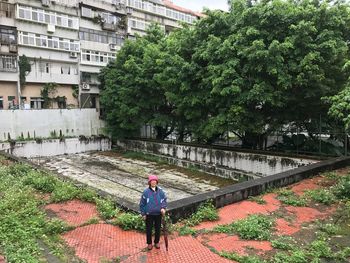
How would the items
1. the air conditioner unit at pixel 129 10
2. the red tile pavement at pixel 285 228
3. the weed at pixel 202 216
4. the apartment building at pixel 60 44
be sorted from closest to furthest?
the red tile pavement at pixel 285 228, the weed at pixel 202 216, the apartment building at pixel 60 44, the air conditioner unit at pixel 129 10

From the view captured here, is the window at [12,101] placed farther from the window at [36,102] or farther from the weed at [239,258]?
the weed at [239,258]

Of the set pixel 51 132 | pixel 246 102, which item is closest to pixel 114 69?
pixel 51 132

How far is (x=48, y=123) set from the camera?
26.9m

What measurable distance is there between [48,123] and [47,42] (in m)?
8.15

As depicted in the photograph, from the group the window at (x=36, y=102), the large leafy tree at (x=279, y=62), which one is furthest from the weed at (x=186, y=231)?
the window at (x=36, y=102)

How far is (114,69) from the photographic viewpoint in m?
27.0

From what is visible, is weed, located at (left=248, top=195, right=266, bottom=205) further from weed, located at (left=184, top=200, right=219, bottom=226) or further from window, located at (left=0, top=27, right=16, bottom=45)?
window, located at (left=0, top=27, right=16, bottom=45)

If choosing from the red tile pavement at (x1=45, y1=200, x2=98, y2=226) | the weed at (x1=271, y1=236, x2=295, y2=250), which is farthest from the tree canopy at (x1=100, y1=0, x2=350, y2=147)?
the red tile pavement at (x1=45, y1=200, x2=98, y2=226)

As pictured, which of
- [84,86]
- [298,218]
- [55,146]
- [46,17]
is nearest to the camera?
[298,218]

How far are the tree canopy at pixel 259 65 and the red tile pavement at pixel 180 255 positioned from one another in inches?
356

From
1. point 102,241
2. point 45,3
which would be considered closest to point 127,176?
point 102,241

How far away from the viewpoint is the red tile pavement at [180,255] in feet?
16.6

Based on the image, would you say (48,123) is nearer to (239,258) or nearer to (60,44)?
(60,44)

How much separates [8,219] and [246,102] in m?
10.8
